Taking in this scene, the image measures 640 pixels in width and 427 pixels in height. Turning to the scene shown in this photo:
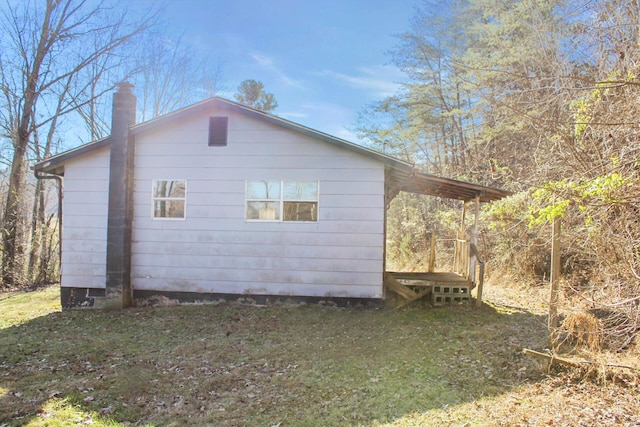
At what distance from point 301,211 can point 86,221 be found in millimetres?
4905

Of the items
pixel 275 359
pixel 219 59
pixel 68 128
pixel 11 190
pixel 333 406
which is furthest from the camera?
pixel 219 59

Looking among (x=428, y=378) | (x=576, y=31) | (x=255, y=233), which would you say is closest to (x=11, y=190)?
(x=255, y=233)

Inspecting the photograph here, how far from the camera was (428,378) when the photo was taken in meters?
4.67

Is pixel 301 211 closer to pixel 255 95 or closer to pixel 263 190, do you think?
pixel 263 190

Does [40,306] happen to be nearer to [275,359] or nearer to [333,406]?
[275,359]

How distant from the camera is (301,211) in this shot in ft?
26.7

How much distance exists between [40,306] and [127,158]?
4256 mm

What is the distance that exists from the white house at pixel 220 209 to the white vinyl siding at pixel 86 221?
0.07 feet

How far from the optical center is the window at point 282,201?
811cm

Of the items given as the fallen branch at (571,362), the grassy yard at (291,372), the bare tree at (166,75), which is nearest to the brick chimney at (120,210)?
the grassy yard at (291,372)

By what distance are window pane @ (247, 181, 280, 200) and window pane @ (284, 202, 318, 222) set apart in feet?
1.14

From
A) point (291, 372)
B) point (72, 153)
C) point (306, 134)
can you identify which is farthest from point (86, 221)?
point (291, 372)

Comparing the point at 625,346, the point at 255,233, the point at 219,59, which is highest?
the point at 219,59

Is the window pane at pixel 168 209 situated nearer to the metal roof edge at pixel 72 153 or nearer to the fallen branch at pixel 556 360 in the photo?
the metal roof edge at pixel 72 153
